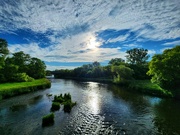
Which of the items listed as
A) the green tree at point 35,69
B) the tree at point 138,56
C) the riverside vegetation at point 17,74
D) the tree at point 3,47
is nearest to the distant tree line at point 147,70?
the tree at point 138,56

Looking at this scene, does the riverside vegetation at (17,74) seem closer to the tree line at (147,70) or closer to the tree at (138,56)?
the tree line at (147,70)

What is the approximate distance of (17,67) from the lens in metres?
53.6

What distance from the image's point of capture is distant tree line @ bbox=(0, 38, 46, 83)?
154ft

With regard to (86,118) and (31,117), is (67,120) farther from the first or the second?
(31,117)

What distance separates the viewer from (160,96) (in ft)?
122

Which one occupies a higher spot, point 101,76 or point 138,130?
point 101,76

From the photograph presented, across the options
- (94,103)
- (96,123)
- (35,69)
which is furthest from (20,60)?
(96,123)

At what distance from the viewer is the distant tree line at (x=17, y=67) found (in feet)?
154

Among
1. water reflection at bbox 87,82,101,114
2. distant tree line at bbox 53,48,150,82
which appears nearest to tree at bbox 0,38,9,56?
water reflection at bbox 87,82,101,114

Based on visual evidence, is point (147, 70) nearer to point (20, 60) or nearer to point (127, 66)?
point (127, 66)

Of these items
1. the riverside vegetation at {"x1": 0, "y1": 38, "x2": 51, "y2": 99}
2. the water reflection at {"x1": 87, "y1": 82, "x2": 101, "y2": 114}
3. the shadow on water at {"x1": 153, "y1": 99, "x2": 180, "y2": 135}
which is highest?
the riverside vegetation at {"x1": 0, "y1": 38, "x2": 51, "y2": 99}

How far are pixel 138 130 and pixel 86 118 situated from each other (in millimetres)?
7549

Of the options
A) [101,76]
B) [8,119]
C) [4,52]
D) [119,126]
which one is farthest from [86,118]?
[101,76]

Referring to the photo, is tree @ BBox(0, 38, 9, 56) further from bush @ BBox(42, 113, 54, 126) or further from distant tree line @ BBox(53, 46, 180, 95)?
distant tree line @ BBox(53, 46, 180, 95)
